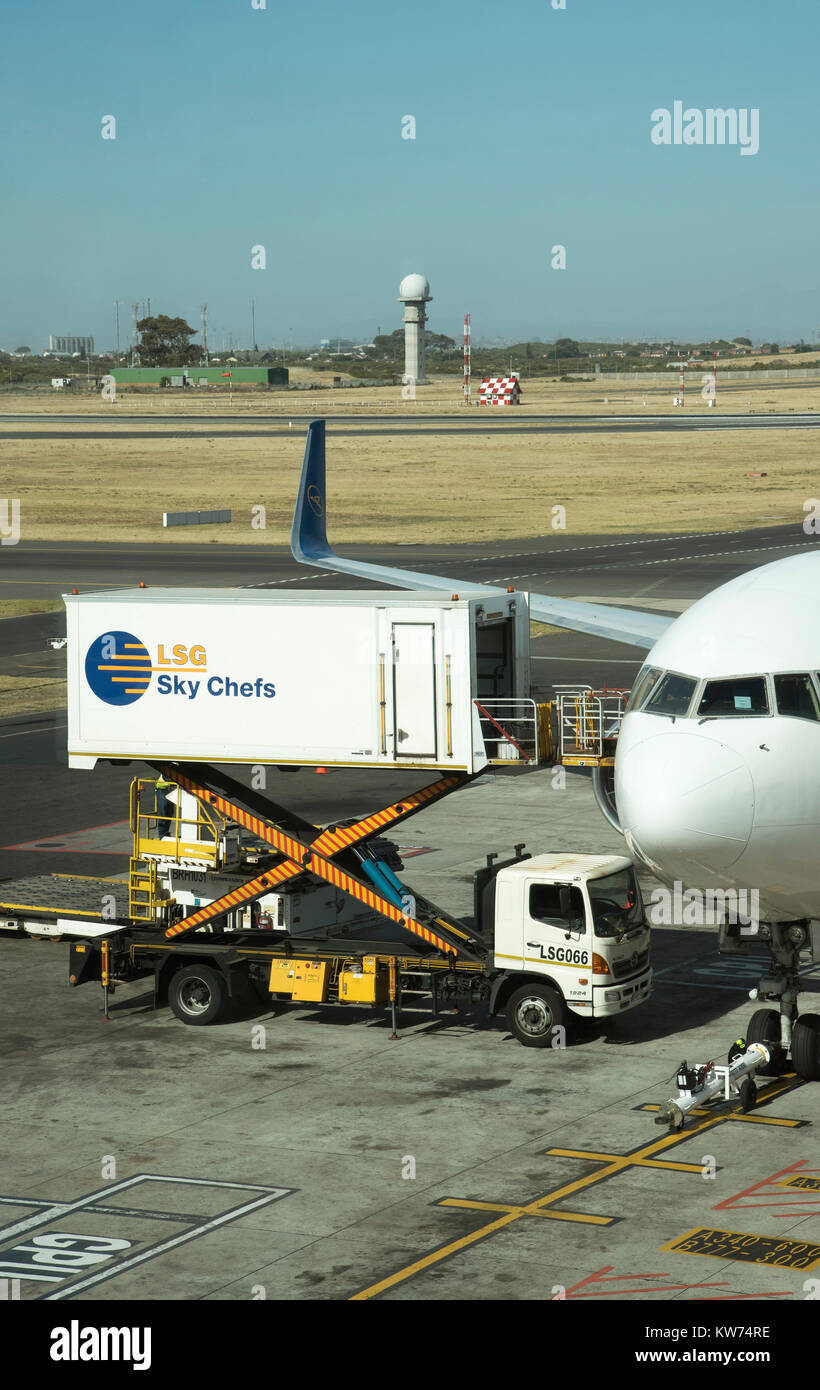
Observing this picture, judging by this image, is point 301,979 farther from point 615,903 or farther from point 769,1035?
point 769,1035

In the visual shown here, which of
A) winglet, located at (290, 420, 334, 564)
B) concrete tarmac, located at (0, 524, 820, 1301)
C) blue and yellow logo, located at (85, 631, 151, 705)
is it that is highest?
winglet, located at (290, 420, 334, 564)

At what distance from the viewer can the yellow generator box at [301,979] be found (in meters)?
26.6

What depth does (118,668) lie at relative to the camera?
27.8 metres

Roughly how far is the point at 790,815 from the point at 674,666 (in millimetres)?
2624

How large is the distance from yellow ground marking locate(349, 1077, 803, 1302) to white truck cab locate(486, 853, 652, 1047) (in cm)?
259

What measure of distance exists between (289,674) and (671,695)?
7.66 m

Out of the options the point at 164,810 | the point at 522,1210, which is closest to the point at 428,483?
the point at 164,810

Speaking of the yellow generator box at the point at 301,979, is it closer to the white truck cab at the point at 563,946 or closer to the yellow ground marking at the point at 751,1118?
the white truck cab at the point at 563,946

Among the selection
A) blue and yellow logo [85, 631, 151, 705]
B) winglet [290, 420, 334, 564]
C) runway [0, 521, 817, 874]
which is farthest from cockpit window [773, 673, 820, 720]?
winglet [290, 420, 334, 564]

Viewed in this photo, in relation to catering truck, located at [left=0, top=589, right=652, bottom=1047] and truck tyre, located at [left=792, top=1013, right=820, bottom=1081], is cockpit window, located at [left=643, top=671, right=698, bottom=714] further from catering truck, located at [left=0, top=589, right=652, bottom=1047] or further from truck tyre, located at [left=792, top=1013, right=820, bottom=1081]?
truck tyre, located at [left=792, top=1013, right=820, bottom=1081]

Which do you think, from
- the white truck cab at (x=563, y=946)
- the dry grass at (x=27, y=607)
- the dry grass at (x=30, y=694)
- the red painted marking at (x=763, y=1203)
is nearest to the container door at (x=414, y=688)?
the white truck cab at (x=563, y=946)

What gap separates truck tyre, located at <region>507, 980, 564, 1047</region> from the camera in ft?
83.1

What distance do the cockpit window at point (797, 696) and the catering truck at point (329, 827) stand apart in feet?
20.3
